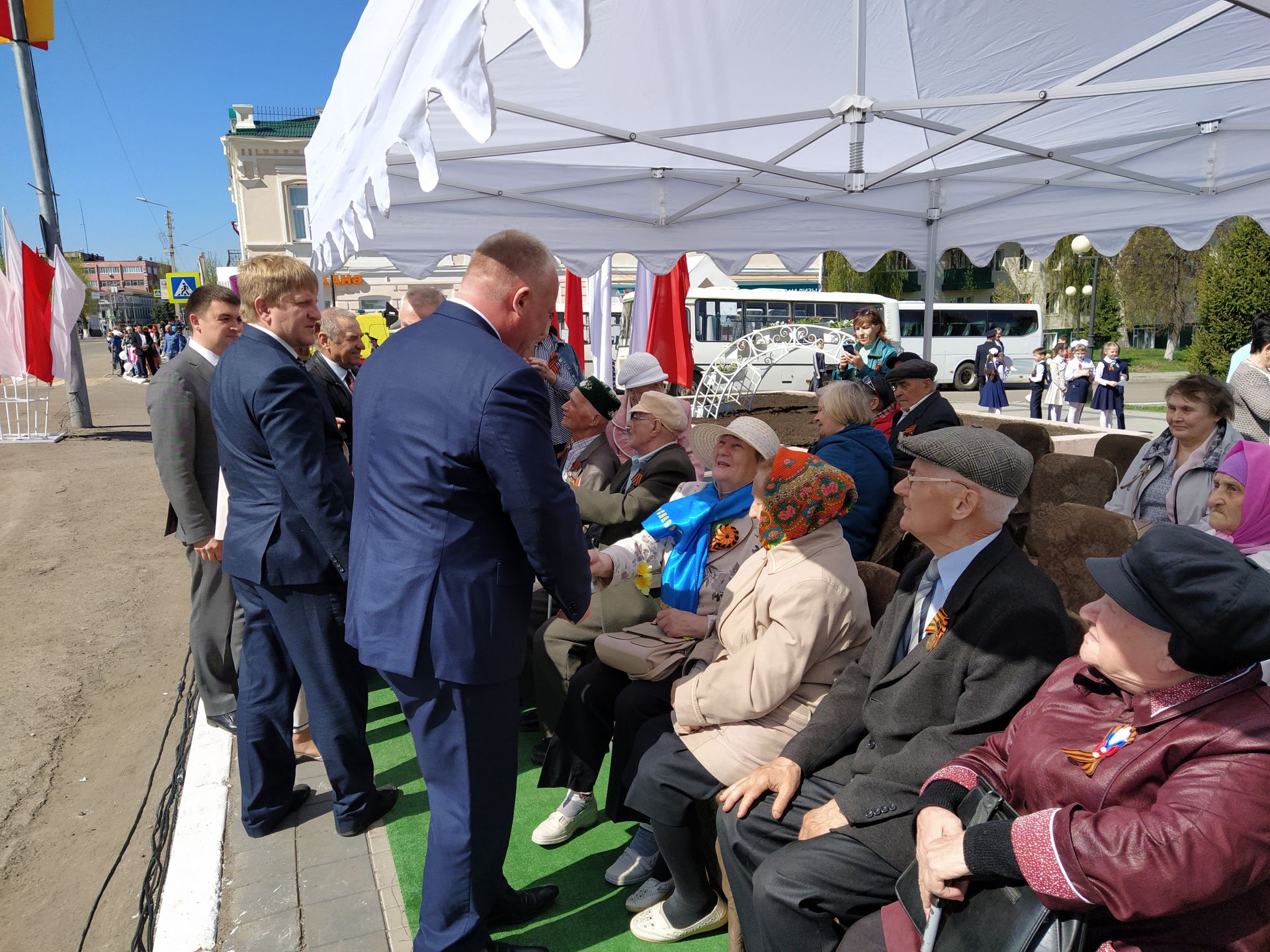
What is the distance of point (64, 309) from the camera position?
12391mm

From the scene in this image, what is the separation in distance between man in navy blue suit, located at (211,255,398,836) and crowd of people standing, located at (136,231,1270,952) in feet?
0.04

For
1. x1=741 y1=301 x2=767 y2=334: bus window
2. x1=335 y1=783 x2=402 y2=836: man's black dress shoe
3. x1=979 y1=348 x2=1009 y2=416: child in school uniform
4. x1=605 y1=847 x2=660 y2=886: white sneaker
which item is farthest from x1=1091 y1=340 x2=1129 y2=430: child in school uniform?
x1=335 y1=783 x2=402 y2=836: man's black dress shoe

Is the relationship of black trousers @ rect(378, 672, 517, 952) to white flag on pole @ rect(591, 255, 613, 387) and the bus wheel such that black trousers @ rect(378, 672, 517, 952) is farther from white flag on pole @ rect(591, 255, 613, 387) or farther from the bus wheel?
the bus wheel

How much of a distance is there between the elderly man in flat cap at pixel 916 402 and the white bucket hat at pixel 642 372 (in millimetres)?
1638

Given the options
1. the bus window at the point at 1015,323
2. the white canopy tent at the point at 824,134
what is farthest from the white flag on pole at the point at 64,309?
the bus window at the point at 1015,323

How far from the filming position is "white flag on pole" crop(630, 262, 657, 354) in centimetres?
870

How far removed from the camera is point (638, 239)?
21.5 feet

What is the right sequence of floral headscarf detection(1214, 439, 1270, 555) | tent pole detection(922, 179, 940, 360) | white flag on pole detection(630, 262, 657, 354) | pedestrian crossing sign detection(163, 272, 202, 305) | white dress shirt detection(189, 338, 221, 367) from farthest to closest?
1. pedestrian crossing sign detection(163, 272, 202, 305)
2. white flag on pole detection(630, 262, 657, 354)
3. tent pole detection(922, 179, 940, 360)
4. white dress shirt detection(189, 338, 221, 367)
5. floral headscarf detection(1214, 439, 1270, 555)

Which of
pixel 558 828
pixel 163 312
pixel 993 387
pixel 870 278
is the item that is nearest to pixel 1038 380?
pixel 993 387

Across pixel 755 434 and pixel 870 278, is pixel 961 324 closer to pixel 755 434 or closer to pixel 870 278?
pixel 870 278

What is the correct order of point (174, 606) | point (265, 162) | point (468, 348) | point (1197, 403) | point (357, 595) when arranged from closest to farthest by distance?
1. point (468, 348)
2. point (357, 595)
3. point (1197, 403)
4. point (174, 606)
5. point (265, 162)

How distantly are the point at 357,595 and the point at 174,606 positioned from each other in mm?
5244

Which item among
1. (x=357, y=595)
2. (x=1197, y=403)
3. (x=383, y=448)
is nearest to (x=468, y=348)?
(x=383, y=448)

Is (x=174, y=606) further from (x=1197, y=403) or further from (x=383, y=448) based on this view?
(x=1197, y=403)
